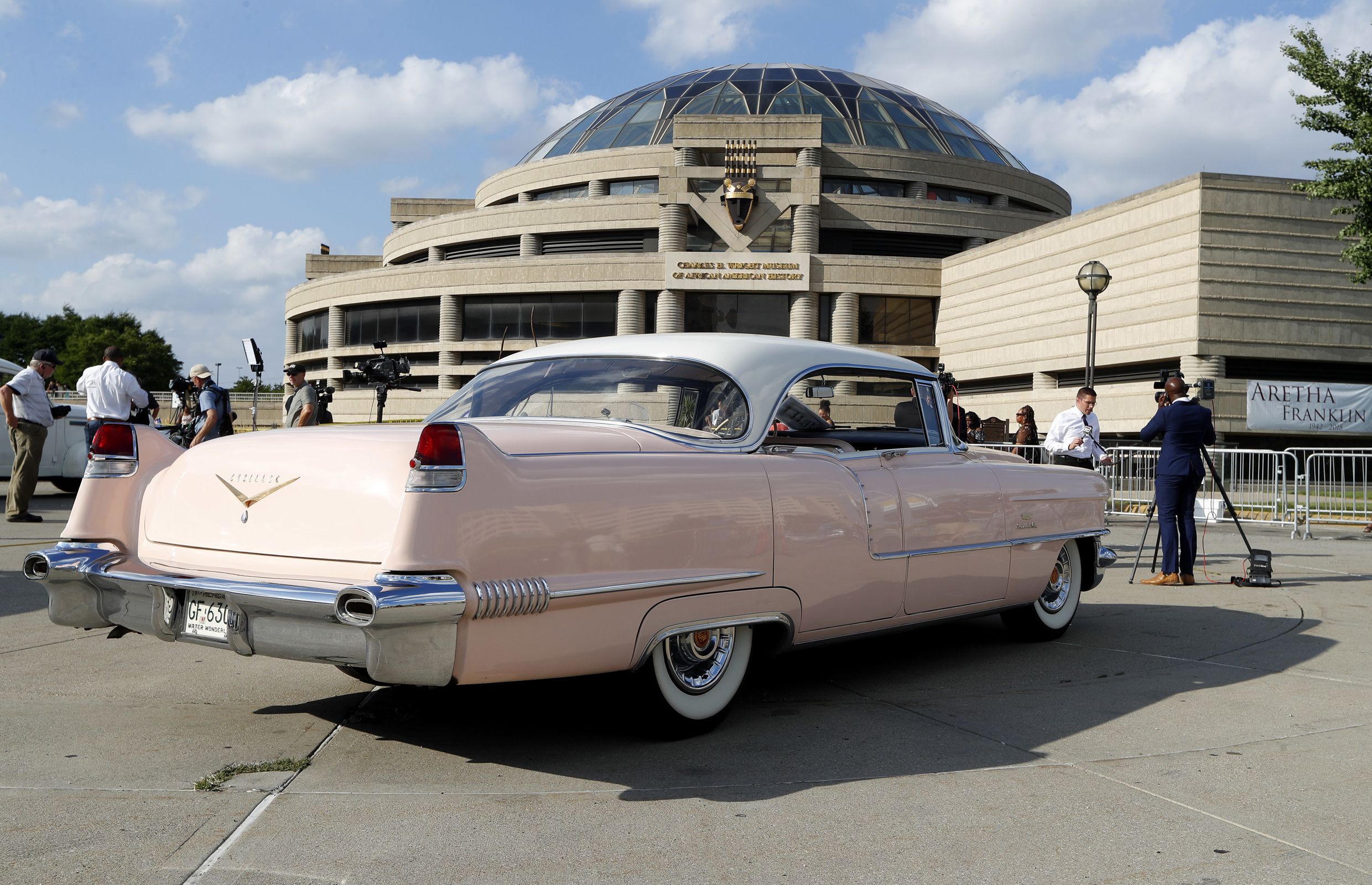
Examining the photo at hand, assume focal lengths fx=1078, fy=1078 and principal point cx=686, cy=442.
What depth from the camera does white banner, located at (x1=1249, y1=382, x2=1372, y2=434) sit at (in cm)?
2736

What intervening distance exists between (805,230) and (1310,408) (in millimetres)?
19992

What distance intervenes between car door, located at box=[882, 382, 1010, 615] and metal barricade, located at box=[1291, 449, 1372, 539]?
1266 centimetres

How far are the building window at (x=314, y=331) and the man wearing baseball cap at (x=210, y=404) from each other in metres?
40.5

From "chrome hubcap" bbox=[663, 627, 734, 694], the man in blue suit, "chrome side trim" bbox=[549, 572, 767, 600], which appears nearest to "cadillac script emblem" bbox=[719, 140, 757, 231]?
the man in blue suit

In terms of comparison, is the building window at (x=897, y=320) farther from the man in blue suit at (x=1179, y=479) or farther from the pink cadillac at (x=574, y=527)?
the pink cadillac at (x=574, y=527)

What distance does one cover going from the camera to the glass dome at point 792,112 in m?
47.8

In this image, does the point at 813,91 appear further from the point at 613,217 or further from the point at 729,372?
the point at 729,372

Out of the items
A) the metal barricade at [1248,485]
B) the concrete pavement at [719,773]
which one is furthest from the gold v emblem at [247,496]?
the metal barricade at [1248,485]

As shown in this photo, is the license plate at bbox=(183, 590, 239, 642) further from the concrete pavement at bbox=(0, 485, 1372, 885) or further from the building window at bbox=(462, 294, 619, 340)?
the building window at bbox=(462, 294, 619, 340)

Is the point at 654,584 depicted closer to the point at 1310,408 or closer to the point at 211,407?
the point at 211,407

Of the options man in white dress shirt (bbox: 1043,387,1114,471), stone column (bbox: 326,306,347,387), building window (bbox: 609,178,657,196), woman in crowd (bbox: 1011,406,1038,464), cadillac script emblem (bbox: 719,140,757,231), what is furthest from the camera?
stone column (bbox: 326,306,347,387)

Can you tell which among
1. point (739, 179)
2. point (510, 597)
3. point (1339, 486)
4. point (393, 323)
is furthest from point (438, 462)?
point (393, 323)

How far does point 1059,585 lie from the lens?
22.3 feet

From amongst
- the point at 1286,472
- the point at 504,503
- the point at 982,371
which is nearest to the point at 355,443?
the point at 504,503
